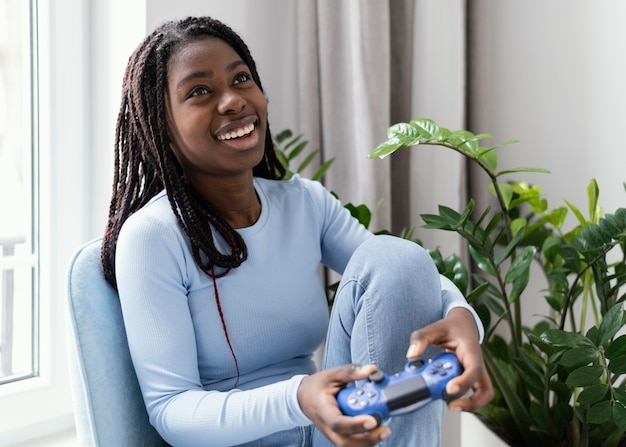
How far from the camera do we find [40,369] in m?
1.60

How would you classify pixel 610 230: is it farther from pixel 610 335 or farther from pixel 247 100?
pixel 247 100

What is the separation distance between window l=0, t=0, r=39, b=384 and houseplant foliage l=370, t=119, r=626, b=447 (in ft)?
2.59

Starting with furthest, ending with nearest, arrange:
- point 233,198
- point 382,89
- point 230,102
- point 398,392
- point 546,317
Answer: point 382,89, point 546,317, point 233,198, point 230,102, point 398,392

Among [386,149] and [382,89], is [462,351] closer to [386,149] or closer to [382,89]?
[386,149]

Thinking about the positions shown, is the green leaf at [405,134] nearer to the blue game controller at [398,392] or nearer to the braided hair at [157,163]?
the braided hair at [157,163]

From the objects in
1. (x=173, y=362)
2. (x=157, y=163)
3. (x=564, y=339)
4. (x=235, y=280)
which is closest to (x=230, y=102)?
(x=157, y=163)

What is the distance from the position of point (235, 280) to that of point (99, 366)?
0.23 meters

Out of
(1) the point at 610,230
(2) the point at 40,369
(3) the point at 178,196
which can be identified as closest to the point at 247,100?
(3) the point at 178,196

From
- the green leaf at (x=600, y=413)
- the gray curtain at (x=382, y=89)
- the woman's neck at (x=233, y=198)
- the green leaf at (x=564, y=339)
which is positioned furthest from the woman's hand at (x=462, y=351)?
the gray curtain at (x=382, y=89)

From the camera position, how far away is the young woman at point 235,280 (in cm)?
99

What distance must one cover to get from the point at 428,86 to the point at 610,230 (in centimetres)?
68

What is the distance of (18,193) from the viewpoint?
5.10ft

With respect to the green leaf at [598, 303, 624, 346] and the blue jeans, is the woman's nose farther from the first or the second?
the green leaf at [598, 303, 624, 346]

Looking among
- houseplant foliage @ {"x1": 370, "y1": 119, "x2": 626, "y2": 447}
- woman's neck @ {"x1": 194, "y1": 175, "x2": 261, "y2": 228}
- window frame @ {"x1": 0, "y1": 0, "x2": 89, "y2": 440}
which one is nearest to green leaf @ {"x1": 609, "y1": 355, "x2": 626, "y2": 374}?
houseplant foliage @ {"x1": 370, "y1": 119, "x2": 626, "y2": 447}
